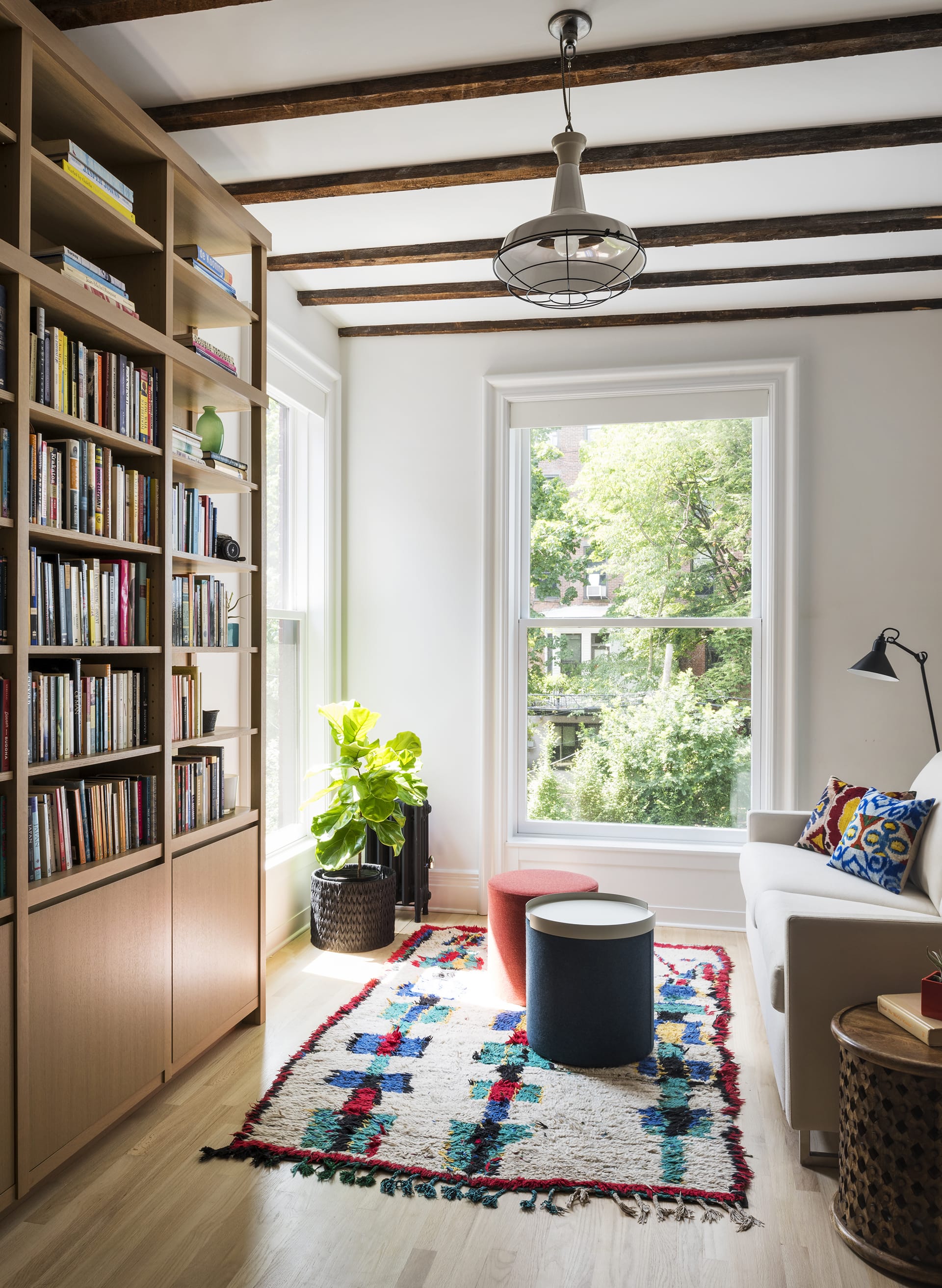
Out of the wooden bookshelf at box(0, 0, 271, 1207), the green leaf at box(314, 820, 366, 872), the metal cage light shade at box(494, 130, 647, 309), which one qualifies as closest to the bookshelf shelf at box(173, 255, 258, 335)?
the wooden bookshelf at box(0, 0, 271, 1207)

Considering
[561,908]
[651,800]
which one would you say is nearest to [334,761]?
[651,800]

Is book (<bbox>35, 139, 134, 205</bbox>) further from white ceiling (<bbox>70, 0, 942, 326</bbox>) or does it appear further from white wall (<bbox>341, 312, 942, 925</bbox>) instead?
white wall (<bbox>341, 312, 942, 925</bbox>)

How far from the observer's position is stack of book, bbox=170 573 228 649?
2.75m

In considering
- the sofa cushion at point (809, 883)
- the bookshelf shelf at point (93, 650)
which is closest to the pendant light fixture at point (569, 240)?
the bookshelf shelf at point (93, 650)

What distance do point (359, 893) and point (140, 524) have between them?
1957mm

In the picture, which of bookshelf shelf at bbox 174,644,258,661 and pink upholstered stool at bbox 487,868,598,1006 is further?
pink upholstered stool at bbox 487,868,598,1006

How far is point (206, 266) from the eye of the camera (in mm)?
2842

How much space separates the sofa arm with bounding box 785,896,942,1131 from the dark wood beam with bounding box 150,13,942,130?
7.06 feet

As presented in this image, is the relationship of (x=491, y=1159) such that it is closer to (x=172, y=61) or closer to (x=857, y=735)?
(x=857, y=735)

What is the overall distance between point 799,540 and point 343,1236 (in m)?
3.33

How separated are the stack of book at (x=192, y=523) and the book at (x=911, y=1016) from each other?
7.14 ft

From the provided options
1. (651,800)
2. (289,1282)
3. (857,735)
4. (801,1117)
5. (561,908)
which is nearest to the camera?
(289,1282)

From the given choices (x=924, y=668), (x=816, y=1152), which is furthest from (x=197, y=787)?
(x=924, y=668)

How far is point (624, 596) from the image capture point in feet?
14.9
